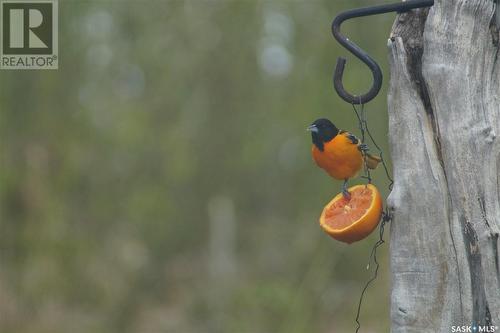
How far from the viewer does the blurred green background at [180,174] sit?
7.65m

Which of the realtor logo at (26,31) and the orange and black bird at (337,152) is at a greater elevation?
the realtor logo at (26,31)

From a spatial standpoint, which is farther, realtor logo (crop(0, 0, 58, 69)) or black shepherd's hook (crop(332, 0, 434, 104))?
realtor logo (crop(0, 0, 58, 69))

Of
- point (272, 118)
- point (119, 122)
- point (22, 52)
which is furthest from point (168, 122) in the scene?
point (22, 52)

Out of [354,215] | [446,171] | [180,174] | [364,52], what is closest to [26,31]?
[180,174]

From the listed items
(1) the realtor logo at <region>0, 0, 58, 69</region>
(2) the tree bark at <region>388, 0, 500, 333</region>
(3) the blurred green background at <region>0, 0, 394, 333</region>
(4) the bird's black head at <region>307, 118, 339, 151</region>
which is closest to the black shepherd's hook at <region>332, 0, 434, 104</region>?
(2) the tree bark at <region>388, 0, 500, 333</region>

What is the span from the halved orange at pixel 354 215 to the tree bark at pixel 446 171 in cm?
6

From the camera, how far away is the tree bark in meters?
1.95

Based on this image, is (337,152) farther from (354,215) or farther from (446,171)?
(446,171)

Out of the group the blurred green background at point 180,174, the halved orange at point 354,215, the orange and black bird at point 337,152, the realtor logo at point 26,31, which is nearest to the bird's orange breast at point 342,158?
the orange and black bird at point 337,152

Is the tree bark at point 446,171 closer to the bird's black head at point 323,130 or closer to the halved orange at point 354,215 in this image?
the halved orange at point 354,215

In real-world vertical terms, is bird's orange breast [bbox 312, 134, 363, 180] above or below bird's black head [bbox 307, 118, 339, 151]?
below

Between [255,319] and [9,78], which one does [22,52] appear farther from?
[255,319]

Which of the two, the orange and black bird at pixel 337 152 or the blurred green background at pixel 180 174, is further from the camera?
the blurred green background at pixel 180 174

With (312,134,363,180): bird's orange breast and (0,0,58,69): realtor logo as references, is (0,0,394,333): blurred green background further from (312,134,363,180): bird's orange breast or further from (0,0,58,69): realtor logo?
(312,134,363,180): bird's orange breast
